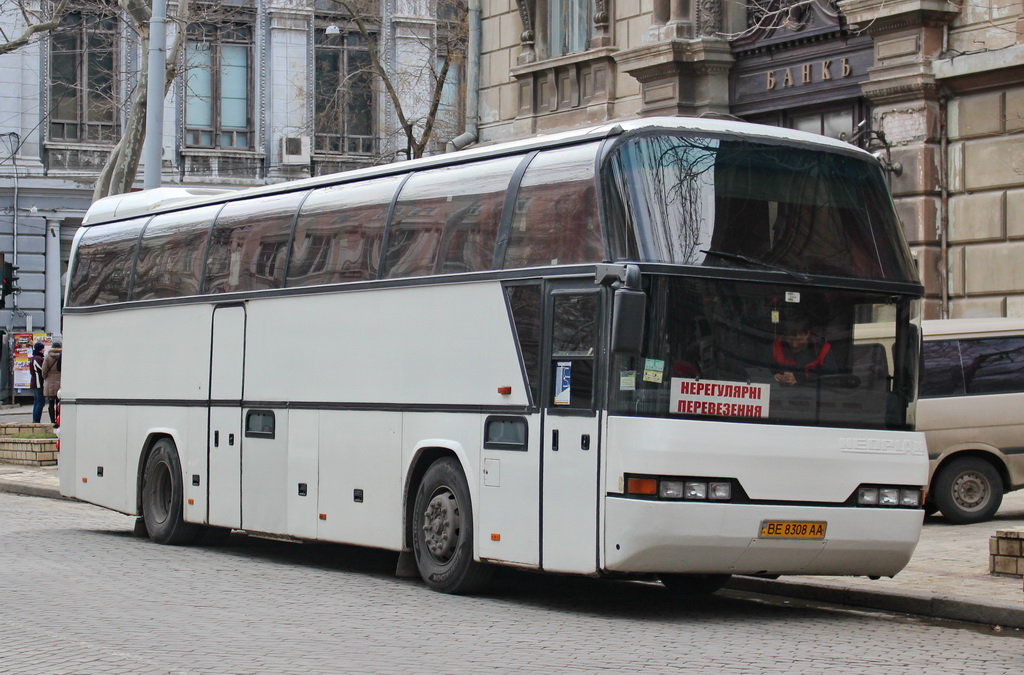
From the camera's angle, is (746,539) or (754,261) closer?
(746,539)

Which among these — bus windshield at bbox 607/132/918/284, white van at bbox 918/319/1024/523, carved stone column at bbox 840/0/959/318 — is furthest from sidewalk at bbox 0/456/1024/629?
carved stone column at bbox 840/0/959/318

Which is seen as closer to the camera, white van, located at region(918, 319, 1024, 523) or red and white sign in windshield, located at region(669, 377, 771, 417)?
red and white sign in windshield, located at region(669, 377, 771, 417)

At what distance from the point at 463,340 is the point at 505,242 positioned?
88cm

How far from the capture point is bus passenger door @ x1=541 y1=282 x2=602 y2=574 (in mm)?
10914

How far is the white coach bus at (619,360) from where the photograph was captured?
10.7 m

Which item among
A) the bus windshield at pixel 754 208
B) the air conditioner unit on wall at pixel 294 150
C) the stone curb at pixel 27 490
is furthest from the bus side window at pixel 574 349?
the air conditioner unit on wall at pixel 294 150

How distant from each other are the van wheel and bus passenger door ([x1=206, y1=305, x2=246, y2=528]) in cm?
726

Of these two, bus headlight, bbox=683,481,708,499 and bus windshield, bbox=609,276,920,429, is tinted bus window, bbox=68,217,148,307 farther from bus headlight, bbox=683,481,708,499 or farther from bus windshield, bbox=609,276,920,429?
bus headlight, bbox=683,481,708,499

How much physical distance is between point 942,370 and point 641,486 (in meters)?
7.87

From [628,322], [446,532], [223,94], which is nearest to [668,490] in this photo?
[628,322]

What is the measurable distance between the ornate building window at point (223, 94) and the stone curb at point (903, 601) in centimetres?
3729

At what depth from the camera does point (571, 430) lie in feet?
36.6

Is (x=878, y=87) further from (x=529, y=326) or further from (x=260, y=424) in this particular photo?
(x=529, y=326)

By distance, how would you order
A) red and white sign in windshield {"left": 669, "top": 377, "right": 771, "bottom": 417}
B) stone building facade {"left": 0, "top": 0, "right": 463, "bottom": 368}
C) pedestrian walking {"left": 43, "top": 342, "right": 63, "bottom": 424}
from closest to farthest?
red and white sign in windshield {"left": 669, "top": 377, "right": 771, "bottom": 417}, pedestrian walking {"left": 43, "top": 342, "right": 63, "bottom": 424}, stone building facade {"left": 0, "top": 0, "right": 463, "bottom": 368}
